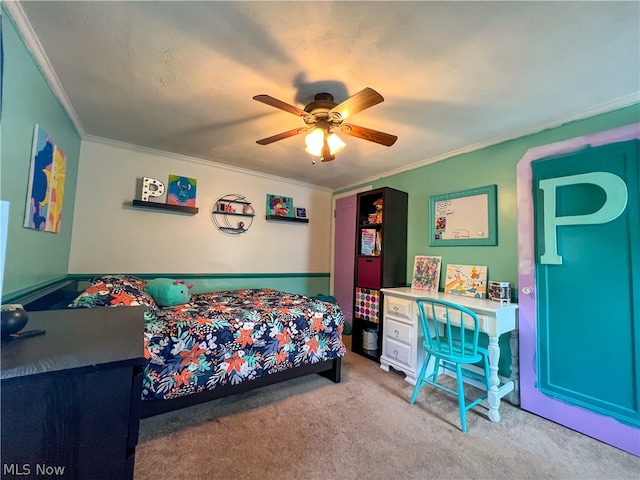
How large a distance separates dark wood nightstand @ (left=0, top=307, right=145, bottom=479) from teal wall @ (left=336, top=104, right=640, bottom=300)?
8.88ft

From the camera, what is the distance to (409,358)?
2.54m

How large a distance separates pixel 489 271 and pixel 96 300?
10.1ft

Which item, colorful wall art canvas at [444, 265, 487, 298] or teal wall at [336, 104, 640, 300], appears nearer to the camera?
teal wall at [336, 104, 640, 300]

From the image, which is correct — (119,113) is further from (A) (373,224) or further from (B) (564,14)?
(B) (564,14)

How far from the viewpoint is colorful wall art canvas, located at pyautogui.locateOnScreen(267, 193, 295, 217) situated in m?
3.88

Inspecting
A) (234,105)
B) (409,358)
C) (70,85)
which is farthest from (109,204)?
(409,358)

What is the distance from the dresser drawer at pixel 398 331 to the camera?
2574mm

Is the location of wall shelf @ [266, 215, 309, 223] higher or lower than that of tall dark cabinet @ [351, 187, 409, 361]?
higher

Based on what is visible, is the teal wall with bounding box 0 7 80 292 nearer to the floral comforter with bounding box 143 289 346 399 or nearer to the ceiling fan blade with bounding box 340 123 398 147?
the floral comforter with bounding box 143 289 346 399

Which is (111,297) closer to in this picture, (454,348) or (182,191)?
(182,191)

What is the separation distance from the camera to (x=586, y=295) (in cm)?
192

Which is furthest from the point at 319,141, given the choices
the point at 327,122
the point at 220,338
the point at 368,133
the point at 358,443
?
the point at 358,443

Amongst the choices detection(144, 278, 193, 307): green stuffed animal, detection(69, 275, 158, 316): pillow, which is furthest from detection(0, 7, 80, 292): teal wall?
detection(144, 278, 193, 307): green stuffed animal

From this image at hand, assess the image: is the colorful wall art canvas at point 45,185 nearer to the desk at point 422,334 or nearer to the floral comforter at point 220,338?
the floral comforter at point 220,338
